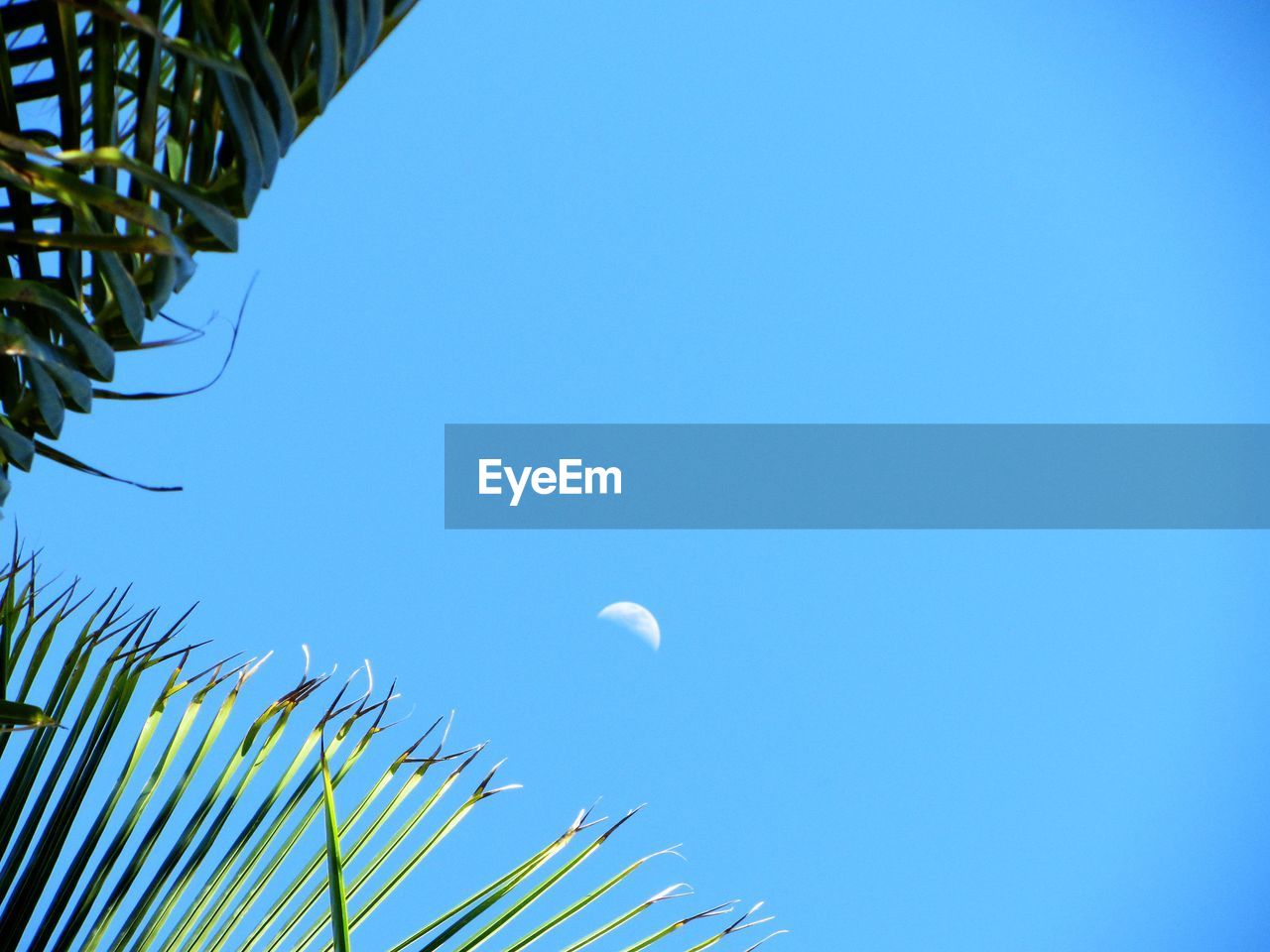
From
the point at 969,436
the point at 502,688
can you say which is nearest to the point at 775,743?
the point at 502,688

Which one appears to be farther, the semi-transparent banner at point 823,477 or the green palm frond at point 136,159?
the semi-transparent banner at point 823,477

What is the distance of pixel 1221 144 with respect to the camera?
30031mm

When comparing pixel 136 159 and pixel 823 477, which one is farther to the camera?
Result: pixel 823 477

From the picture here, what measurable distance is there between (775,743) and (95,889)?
55.4 feet

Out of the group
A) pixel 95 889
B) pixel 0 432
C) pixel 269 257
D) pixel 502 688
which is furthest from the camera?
pixel 269 257

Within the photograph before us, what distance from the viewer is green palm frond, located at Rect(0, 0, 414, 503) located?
0.50m

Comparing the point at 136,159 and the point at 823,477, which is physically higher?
the point at 823,477

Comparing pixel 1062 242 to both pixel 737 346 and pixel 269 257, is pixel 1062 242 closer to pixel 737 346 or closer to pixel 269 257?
pixel 737 346

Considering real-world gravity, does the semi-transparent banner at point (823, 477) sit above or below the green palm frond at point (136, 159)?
above

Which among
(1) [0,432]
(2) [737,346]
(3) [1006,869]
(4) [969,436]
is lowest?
(1) [0,432]

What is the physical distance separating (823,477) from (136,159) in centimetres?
1585

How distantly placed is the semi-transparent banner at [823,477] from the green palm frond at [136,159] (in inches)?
405

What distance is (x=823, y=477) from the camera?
1612cm

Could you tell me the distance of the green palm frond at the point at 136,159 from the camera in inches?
19.8
